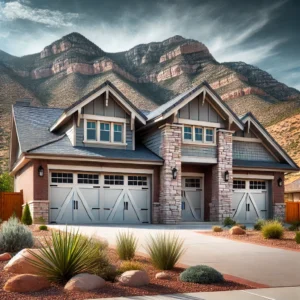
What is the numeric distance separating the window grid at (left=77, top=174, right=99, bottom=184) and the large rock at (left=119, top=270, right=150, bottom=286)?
15.7m

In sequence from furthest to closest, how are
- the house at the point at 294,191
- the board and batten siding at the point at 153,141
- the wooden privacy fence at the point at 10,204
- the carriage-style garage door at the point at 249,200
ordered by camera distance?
the house at the point at 294,191 < the carriage-style garage door at the point at 249,200 < the board and batten siding at the point at 153,141 < the wooden privacy fence at the point at 10,204

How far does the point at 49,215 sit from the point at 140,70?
84251 millimetres

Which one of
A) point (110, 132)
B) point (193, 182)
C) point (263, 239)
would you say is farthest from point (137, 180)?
point (263, 239)

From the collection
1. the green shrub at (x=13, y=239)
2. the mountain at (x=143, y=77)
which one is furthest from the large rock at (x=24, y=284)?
the mountain at (x=143, y=77)

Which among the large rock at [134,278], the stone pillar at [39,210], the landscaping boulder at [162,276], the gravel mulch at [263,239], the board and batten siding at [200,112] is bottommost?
the gravel mulch at [263,239]

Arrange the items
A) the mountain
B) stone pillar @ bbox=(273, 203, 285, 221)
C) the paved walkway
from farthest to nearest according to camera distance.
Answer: the mountain
stone pillar @ bbox=(273, 203, 285, 221)
the paved walkway

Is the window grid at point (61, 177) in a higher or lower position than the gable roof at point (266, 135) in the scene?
lower

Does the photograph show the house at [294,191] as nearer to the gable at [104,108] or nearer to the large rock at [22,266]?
the gable at [104,108]

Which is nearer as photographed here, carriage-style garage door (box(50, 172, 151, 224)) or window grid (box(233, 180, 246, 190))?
carriage-style garage door (box(50, 172, 151, 224))

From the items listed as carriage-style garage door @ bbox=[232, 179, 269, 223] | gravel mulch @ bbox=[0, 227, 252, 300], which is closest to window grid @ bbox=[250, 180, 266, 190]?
carriage-style garage door @ bbox=[232, 179, 269, 223]

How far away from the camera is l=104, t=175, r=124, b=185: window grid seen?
24094mm

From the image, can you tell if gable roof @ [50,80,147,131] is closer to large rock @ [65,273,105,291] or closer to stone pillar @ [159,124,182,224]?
stone pillar @ [159,124,182,224]

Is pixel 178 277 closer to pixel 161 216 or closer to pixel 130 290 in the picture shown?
pixel 130 290

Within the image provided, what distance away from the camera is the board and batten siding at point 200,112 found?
25.6 meters
